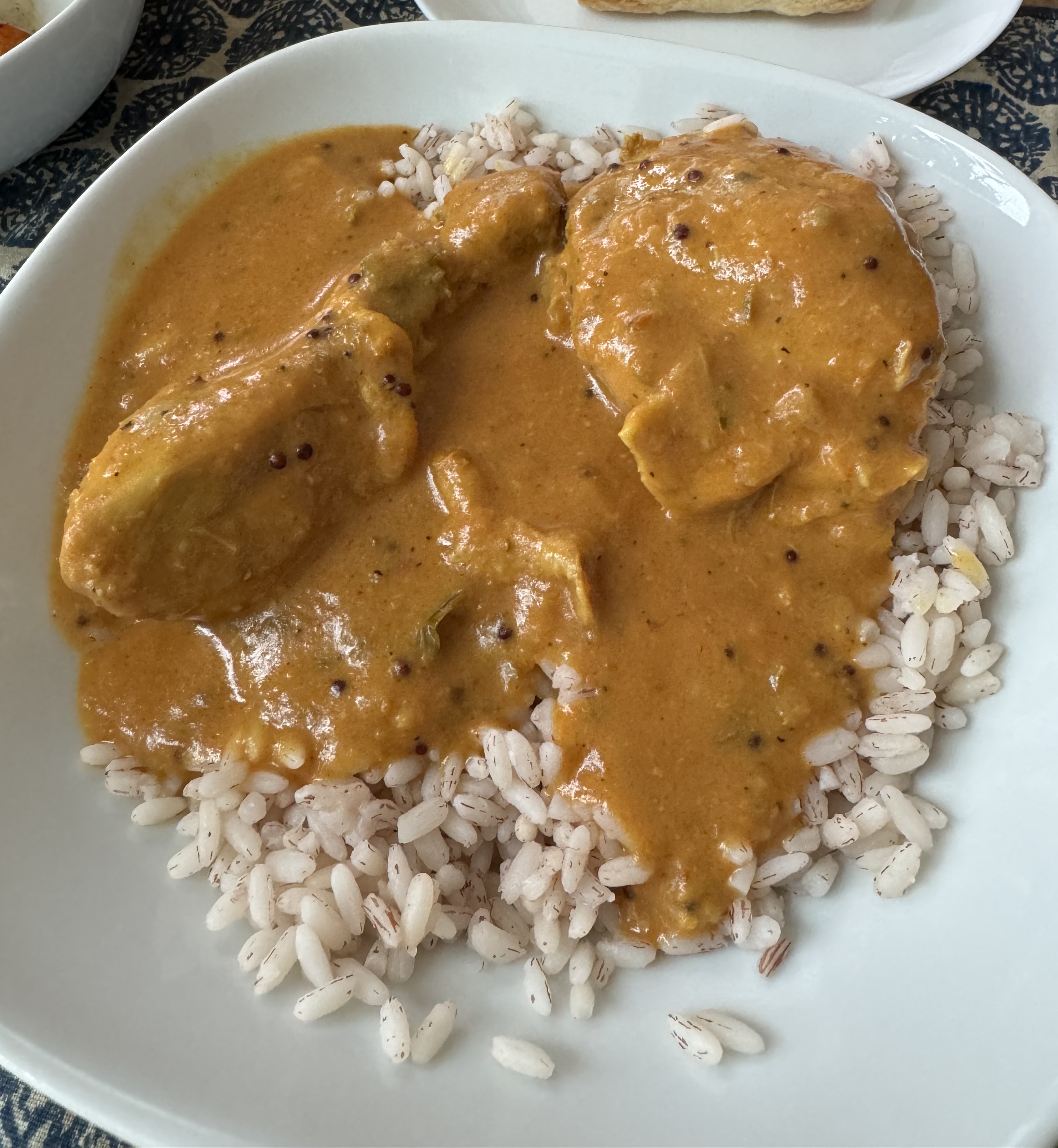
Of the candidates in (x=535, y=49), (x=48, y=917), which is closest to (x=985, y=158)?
(x=535, y=49)

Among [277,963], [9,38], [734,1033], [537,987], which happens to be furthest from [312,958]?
[9,38]

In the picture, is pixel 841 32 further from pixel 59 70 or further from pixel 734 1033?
pixel 734 1033

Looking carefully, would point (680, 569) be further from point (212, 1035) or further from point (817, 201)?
point (212, 1035)

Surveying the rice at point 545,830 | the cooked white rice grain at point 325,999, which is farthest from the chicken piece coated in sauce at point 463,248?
the cooked white rice grain at point 325,999

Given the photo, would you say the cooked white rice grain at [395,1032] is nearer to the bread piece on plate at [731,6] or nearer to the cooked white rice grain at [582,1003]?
the cooked white rice grain at [582,1003]

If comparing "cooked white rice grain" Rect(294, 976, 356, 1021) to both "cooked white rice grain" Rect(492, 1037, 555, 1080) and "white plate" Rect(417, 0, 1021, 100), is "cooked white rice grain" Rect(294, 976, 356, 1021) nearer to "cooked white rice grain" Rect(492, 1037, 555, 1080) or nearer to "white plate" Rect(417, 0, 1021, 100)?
"cooked white rice grain" Rect(492, 1037, 555, 1080)

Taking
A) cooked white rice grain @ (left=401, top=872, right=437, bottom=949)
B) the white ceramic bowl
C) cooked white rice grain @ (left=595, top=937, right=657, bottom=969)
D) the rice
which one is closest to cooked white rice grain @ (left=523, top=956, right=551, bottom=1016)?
the rice

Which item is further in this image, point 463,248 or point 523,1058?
point 463,248
